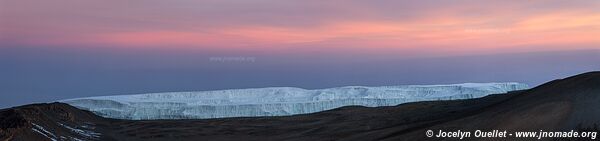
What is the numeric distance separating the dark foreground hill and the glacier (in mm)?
4153

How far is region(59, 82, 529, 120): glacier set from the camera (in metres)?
63.1

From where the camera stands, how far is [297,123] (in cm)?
5138

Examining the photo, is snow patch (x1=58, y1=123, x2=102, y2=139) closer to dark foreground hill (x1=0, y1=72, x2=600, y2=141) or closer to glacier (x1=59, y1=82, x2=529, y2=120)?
dark foreground hill (x1=0, y1=72, x2=600, y2=141)

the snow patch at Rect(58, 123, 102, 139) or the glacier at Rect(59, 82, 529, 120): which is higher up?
the glacier at Rect(59, 82, 529, 120)

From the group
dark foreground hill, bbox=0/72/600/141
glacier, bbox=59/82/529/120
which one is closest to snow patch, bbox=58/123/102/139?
dark foreground hill, bbox=0/72/600/141

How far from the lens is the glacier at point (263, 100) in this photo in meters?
63.1

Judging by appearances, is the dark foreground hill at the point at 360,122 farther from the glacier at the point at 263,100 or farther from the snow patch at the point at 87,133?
the glacier at the point at 263,100

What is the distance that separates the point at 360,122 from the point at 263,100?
2538 centimetres

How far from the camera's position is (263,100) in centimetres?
7069

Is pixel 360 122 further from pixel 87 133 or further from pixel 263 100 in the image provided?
pixel 263 100

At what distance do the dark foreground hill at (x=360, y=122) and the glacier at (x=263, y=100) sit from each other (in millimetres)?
4153

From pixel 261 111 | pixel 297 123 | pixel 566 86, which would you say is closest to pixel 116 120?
pixel 261 111

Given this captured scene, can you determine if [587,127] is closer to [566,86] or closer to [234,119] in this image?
[566,86]

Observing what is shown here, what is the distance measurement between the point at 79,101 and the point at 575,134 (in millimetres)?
54049
